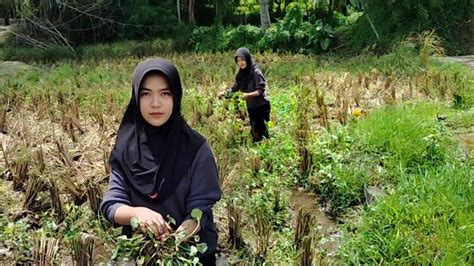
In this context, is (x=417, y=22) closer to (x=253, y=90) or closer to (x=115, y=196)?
(x=253, y=90)

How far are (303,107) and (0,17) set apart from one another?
2539 cm

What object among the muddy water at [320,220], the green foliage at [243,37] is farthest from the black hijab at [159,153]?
the green foliage at [243,37]

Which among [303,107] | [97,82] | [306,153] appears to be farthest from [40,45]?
[306,153]

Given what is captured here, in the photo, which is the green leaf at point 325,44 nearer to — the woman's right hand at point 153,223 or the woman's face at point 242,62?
the woman's face at point 242,62

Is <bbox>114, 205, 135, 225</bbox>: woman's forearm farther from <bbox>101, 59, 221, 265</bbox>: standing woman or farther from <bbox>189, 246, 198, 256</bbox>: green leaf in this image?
<bbox>189, 246, 198, 256</bbox>: green leaf

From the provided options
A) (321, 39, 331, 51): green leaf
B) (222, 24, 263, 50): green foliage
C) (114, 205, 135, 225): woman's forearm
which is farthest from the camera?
(222, 24, 263, 50): green foliage

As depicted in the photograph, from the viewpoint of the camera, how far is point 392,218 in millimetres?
3402

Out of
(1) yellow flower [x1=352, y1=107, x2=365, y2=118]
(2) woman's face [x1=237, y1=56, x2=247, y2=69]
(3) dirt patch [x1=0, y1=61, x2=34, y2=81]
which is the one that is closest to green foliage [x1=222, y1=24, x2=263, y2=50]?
(3) dirt patch [x1=0, y1=61, x2=34, y2=81]

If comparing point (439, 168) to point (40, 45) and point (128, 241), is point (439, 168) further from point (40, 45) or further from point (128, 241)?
point (40, 45)

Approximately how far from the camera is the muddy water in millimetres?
3769

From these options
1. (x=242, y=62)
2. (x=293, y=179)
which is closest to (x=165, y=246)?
(x=293, y=179)

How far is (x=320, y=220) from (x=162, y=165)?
2444 mm

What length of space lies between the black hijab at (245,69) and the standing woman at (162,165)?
3.68m

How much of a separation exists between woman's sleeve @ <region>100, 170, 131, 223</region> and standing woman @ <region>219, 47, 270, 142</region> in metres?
3.68
